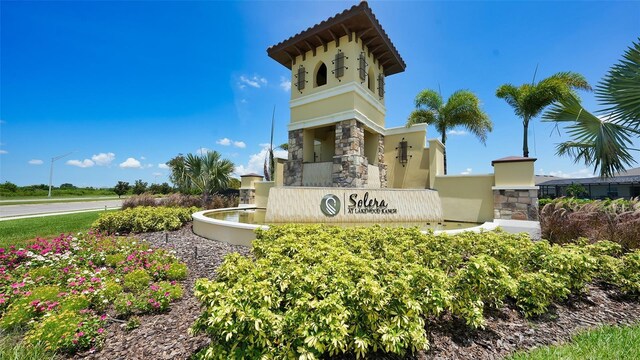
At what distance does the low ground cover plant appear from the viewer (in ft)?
20.3

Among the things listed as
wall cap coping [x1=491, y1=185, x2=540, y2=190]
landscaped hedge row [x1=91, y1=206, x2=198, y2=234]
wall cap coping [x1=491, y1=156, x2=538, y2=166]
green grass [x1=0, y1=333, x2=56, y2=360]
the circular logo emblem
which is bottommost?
green grass [x1=0, y1=333, x2=56, y2=360]

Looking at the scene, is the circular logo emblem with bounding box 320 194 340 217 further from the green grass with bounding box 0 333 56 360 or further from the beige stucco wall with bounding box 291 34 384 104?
the beige stucco wall with bounding box 291 34 384 104

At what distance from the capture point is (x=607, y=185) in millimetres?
24281

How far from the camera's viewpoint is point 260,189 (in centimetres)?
1541

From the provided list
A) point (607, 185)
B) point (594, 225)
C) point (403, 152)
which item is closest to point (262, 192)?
point (403, 152)

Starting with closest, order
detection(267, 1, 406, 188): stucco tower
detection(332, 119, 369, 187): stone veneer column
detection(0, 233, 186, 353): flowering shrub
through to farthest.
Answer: detection(0, 233, 186, 353): flowering shrub < detection(332, 119, 369, 187): stone veneer column < detection(267, 1, 406, 188): stucco tower

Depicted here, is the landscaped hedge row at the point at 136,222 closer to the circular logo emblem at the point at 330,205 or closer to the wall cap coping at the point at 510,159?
the circular logo emblem at the point at 330,205

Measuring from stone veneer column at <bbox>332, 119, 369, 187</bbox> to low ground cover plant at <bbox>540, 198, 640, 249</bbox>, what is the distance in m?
7.10

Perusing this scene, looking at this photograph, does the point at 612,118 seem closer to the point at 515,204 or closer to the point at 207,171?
the point at 515,204

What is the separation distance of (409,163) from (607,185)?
24995 mm

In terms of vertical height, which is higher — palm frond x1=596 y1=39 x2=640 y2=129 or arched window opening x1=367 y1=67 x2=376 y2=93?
arched window opening x1=367 y1=67 x2=376 y2=93

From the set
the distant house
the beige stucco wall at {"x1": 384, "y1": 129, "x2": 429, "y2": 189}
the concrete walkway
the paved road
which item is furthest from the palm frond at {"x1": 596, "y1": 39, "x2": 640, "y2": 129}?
the paved road

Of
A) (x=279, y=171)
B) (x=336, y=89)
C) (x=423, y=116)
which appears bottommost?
(x=279, y=171)

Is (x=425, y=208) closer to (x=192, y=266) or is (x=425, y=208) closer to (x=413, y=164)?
(x=413, y=164)
